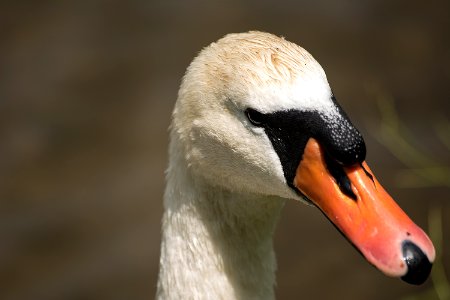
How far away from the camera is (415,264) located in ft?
8.02

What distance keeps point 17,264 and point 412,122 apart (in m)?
3.10

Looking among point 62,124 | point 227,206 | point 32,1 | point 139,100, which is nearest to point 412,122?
point 139,100

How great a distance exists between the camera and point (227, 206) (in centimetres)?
297

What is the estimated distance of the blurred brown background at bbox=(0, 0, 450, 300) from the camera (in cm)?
639

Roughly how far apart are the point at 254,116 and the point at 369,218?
1.46 feet

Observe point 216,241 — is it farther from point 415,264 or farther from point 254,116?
point 415,264

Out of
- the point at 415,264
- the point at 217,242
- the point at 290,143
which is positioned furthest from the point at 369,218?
the point at 217,242

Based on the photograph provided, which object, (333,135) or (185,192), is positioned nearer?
(333,135)

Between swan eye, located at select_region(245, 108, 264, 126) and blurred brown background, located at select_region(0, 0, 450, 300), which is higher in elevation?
swan eye, located at select_region(245, 108, 264, 126)

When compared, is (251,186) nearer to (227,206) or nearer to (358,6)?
(227,206)

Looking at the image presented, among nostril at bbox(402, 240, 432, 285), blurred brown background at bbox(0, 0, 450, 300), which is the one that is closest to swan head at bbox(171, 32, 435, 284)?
nostril at bbox(402, 240, 432, 285)

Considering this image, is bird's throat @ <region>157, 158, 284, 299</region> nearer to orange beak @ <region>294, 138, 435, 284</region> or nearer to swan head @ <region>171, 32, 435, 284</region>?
swan head @ <region>171, 32, 435, 284</region>

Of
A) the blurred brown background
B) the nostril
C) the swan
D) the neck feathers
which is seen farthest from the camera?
the blurred brown background

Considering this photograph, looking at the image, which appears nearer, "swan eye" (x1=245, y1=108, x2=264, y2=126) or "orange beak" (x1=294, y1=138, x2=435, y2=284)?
"orange beak" (x1=294, y1=138, x2=435, y2=284)
